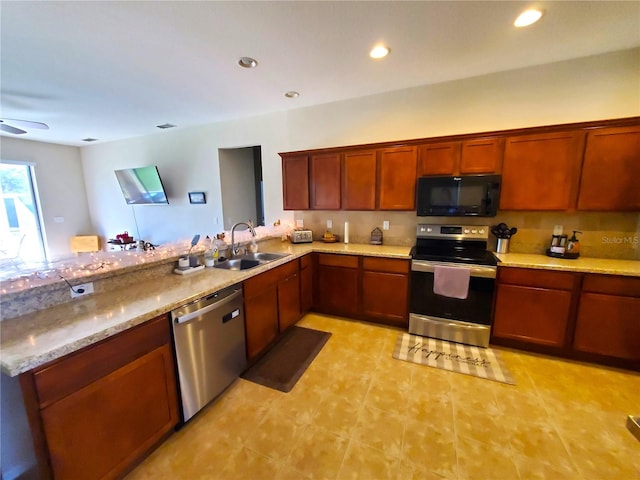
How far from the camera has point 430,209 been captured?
112 inches

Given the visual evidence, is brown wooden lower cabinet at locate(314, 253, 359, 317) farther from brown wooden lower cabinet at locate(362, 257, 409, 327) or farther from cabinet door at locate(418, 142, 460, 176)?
cabinet door at locate(418, 142, 460, 176)

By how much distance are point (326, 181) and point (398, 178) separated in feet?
2.95

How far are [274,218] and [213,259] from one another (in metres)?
1.74

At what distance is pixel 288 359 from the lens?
97.1 inches

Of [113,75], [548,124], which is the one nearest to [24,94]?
[113,75]

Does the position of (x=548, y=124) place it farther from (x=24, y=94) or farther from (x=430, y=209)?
(x=24, y=94)

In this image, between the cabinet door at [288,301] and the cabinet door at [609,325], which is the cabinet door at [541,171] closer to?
the cabinet door at [609,325]

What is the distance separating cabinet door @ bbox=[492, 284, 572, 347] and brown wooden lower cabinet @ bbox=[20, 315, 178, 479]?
286 cm

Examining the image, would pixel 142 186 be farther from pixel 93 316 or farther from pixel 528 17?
pixel 528 17

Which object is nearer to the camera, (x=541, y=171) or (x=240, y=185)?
(x=541, y=171)

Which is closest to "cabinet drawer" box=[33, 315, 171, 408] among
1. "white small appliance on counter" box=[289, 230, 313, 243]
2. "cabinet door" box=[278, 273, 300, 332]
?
"cabinet door" box=[278, 273, 300, 332]

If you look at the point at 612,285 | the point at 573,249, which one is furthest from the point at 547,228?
the point at 612,285

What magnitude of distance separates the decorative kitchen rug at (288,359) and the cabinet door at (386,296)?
0.61 meters

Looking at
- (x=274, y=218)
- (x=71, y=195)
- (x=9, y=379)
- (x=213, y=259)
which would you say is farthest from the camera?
(x=71, y=195)
